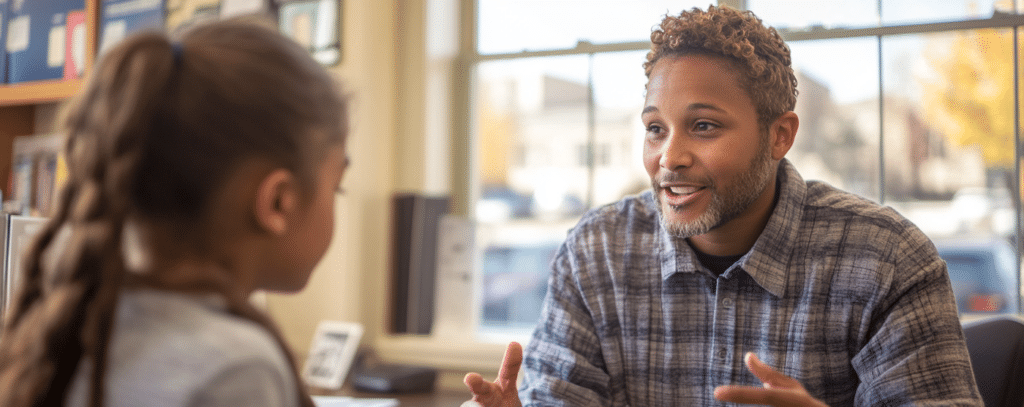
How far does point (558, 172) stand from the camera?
7.92 ft

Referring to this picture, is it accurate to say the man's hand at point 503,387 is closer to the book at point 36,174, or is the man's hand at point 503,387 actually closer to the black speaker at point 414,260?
the black speaker at point 414,260

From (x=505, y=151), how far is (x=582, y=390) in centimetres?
131

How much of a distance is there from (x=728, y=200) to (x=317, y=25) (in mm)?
1530

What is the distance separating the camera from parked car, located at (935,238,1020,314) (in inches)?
76.5

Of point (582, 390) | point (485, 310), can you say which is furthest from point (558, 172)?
point (582, 390)

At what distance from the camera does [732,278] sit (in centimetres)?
130

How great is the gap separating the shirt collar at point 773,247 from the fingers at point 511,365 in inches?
13.0

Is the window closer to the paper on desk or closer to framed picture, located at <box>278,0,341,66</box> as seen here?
framed picture, located at <box>278,0,341,66</box>

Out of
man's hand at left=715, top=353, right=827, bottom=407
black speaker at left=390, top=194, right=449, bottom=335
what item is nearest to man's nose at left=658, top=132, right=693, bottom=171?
man's hand at left=715, top=353, right=827, bottom=407

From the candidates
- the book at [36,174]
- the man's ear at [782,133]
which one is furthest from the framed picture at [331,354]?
the man's ear at [782,133]

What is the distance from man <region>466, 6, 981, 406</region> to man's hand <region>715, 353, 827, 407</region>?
21cm

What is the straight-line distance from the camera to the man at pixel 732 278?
46.3 inches

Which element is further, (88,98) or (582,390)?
(582,390)

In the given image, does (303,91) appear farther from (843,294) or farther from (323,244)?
(843,294)
